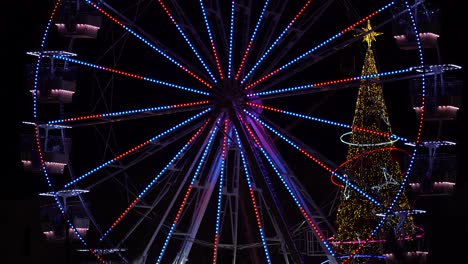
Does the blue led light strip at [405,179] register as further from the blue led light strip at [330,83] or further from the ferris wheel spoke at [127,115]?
the ferris wheel spoke at [127,115]

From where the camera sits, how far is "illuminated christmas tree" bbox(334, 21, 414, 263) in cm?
2761

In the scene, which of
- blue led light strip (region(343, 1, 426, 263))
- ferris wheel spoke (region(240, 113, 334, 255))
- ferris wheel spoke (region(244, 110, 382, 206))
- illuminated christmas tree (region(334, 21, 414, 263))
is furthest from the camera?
illuminated christmas tree (region(334, 21, 414, 263))

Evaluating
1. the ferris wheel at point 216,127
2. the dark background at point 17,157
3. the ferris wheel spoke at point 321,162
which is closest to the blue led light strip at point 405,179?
the ferris wheel at point 216,127

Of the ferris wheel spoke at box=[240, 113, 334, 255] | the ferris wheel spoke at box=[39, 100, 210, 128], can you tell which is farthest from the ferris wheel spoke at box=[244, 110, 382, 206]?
the ferris wheel spoke at box=[39, 100, 210, 128]

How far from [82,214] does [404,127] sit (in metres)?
10.1

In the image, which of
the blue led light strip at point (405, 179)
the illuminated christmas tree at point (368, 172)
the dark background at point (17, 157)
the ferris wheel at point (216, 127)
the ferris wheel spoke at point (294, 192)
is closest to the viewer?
the blue led light strip at point (405, 179)

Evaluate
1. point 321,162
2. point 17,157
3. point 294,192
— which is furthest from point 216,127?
point 17,157

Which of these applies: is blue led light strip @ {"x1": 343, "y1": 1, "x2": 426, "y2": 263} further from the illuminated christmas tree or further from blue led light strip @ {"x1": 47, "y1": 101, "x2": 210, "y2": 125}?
blue led light strip @ {"x1": 47, "y1": 101, "x2": 210, "y2": 125}

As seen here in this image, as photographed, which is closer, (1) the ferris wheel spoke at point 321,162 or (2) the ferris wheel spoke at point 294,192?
(1) the ferris wheel spoke at point 321,162

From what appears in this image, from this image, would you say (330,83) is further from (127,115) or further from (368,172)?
(127,115)

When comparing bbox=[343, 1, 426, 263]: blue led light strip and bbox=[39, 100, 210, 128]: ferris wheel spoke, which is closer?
bbox=[343, 1, 426, 263]: blue led light strip

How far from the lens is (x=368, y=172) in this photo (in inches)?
1117

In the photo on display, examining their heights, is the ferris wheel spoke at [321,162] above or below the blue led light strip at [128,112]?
below

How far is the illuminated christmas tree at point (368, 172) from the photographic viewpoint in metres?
27.6
